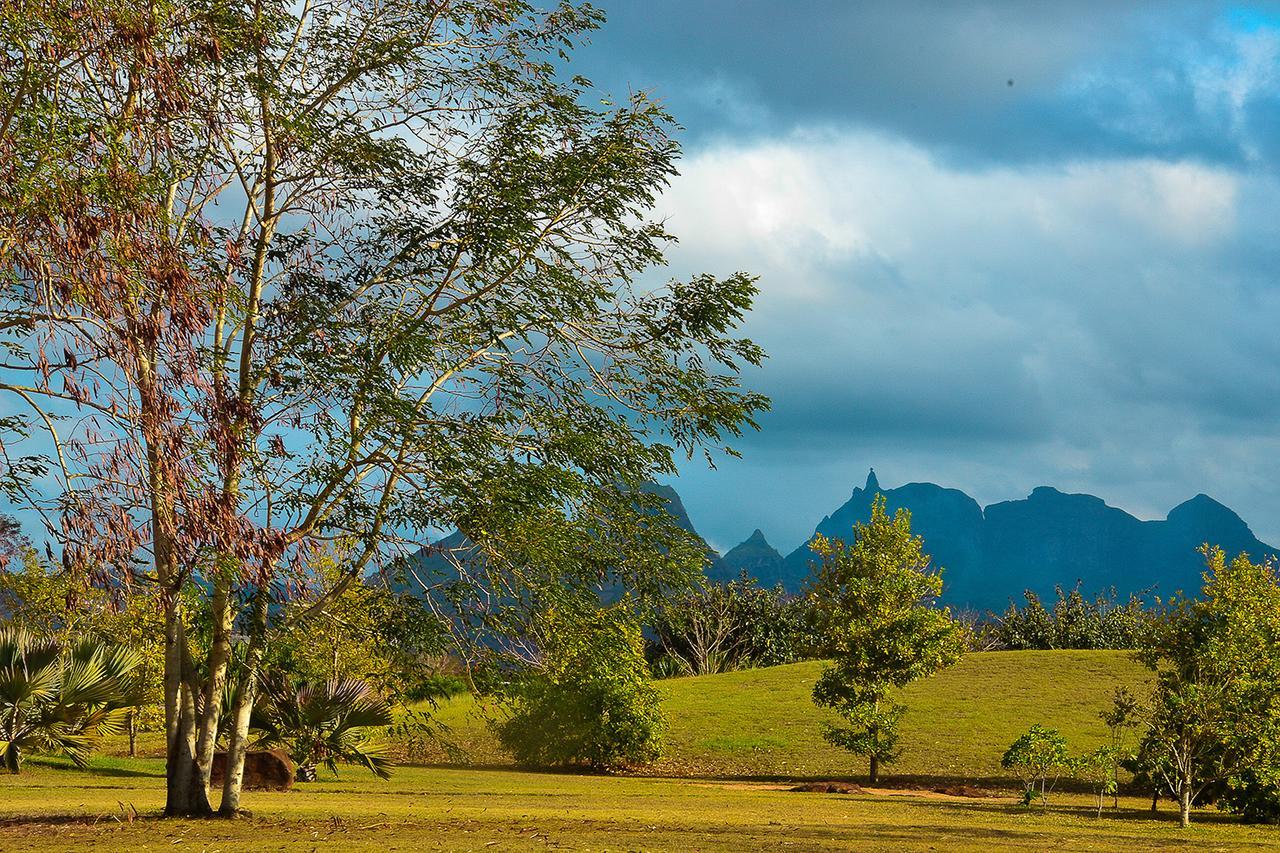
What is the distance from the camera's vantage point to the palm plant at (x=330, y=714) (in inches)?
874

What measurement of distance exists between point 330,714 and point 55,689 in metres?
5.48

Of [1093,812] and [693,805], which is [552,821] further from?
[1093,812]

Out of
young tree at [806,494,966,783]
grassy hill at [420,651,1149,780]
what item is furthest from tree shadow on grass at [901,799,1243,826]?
grassy hill at [420,651,1149,780]

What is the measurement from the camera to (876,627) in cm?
3194

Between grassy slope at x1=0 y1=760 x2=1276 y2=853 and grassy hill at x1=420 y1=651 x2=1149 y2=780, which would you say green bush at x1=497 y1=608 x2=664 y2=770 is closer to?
grassy hill at x1=420 y1=651 x2=1149 y2=780

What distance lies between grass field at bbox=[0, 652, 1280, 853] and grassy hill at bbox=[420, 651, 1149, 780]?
0.13 m

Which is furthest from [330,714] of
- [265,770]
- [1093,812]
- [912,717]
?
[912,717]

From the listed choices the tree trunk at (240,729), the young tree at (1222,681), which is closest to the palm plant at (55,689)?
the tree trunk at (240,729)

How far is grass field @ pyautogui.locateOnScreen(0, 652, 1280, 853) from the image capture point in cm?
1498

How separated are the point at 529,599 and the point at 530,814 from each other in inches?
196

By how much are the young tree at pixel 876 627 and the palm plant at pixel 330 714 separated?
1421cm

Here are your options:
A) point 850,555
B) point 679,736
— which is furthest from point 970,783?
point 679,736

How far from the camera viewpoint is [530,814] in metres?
19.6

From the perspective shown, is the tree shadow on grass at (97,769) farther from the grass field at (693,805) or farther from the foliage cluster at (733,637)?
the foliage cluster at (733,637)
